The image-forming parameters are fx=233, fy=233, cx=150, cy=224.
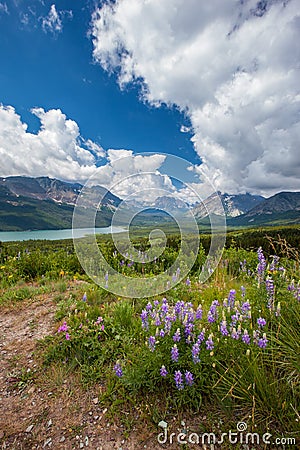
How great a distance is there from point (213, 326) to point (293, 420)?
1015 millimetres

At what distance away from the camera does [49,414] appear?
2.52m

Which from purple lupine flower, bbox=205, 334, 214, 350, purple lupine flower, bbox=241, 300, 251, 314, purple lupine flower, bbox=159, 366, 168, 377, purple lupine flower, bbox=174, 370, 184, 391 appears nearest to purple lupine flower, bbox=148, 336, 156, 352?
purple lupine flower, bbox=159, 366, 168, 377

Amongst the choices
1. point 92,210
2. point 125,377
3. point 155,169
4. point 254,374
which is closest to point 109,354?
point 125,377

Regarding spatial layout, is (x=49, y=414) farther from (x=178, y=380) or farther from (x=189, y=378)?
(x=189, y=378)

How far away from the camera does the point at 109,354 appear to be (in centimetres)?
325

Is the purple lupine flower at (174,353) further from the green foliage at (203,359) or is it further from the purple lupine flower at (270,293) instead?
the purple lupine flower at (270,293)

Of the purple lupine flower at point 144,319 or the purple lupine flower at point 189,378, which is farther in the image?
the purple lupine flower at point 144,319

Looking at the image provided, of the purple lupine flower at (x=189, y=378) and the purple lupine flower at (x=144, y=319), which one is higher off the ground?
the purple lupine flower at (x=144, y=319)

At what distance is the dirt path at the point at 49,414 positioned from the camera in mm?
A: 2200

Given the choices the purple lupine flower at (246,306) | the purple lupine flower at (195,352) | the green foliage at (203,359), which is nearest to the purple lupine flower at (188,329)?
the green foliage at (203,359)

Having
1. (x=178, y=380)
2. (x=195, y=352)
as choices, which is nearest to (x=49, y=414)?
(x=178, y=380)

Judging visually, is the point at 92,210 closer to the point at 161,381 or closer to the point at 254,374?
the point at 161,381

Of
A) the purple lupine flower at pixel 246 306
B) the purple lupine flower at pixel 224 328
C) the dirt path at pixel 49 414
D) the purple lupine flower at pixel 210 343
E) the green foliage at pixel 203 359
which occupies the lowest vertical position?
the dirt path at pixel 49 414

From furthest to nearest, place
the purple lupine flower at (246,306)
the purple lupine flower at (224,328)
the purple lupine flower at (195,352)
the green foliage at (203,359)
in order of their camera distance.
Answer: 1. the purple lupine flower at (246,306)
2. the purple lupine flower at (224,328)
3. the purple lupine flower at (195,352)
4. the green foliage at (203,359)
